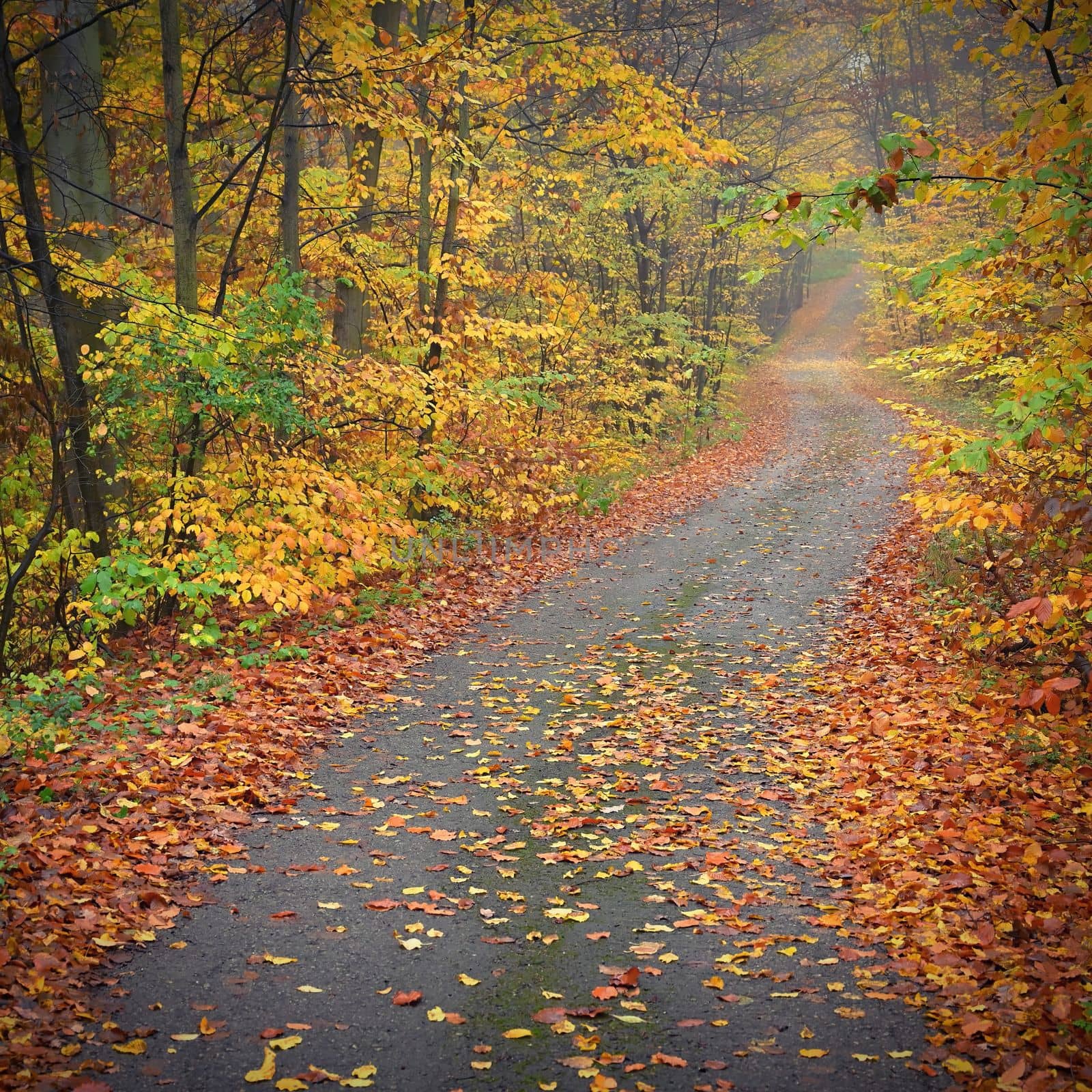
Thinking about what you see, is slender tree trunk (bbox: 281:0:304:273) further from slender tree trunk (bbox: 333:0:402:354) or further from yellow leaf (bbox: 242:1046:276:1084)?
yellow leaf (bbox: 242:1046:276:1084)

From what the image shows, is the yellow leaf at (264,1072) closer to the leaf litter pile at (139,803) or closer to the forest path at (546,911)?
the forest path at (546,911)

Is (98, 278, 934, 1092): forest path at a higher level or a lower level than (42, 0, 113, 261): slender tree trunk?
lower

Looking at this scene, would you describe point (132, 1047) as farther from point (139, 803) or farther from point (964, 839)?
point (964, 839)

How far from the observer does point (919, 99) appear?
37.3m

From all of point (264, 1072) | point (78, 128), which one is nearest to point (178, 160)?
point (78, 128)

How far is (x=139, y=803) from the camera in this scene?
551 cm

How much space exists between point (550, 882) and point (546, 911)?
0.32m

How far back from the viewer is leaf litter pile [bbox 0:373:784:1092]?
382 cm

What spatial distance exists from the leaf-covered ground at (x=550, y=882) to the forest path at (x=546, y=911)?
0.06 ft

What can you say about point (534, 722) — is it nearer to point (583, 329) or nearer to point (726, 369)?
point (583, 329)

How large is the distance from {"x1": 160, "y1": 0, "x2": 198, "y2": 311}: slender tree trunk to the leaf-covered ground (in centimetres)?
391

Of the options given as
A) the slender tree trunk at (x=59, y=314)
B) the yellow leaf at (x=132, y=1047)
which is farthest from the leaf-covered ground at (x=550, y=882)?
the slender tree trunk at (x=59, y=314)

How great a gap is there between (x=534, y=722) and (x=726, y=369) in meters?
24.9

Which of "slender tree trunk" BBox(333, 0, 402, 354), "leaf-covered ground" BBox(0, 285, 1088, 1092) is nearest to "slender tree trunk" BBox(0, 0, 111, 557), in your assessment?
"leaf-covered ground" BBox(0, 285, 1088, 1092)
